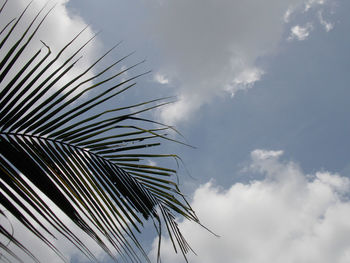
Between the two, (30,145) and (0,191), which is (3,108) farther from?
(0,191)

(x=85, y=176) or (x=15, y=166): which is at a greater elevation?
(x=85, y=176)

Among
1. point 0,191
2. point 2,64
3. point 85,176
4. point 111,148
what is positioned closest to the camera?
point 0,191

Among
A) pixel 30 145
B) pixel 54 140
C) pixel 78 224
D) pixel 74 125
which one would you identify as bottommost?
pixel 78 224

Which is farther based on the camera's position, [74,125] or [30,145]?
[74,125]

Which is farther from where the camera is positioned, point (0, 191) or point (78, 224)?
point (78, 224)

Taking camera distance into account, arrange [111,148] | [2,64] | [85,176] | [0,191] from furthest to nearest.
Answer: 1. [111,148]
2. [85,176]
3. [2,64]
4. [0,191]

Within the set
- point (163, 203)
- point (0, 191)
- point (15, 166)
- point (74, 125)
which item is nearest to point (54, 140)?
point (74, 125)

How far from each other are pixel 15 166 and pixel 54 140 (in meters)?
0.26

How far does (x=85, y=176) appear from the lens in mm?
1657

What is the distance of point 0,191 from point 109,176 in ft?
1.81

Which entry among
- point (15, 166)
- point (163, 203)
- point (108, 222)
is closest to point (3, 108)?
point (15, 166)

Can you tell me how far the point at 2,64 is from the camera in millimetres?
1486

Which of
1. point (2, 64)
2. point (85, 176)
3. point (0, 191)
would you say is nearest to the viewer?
point (0, 191)

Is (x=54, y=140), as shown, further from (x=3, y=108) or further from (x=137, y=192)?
(x=137, y=192)
